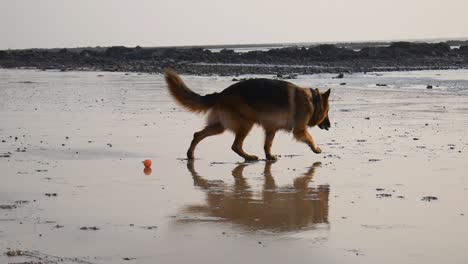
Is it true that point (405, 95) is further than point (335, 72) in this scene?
No

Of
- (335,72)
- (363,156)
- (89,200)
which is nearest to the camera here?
(89,200)

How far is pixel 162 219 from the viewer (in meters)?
7.01

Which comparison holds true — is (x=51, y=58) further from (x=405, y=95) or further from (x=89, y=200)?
(x=89, y=200)

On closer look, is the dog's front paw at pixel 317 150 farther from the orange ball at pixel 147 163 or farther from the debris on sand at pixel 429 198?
the debris on sand at pixel 429 198

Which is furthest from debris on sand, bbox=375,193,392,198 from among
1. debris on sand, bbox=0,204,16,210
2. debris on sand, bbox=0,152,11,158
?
debris on sand, bbox=0,152,11,158

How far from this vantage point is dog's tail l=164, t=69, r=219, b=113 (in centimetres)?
1119

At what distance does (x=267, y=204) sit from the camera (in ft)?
25.4

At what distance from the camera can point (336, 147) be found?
11633 millimetres

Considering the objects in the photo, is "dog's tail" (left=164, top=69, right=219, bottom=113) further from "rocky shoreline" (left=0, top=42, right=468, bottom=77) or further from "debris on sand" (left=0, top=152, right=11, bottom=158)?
"rocky shoreline" (left=0, top=42, right=468, bottom=77)

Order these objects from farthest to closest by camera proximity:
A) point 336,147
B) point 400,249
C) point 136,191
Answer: point 336,147, point 136,191, point 400,249

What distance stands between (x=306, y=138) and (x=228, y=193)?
9.88ft

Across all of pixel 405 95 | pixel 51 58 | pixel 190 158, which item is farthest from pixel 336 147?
pixel 51 58

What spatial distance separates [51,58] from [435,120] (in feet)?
145

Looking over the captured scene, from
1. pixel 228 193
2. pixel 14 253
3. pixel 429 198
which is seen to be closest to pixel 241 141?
pixel 228 193
